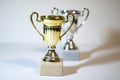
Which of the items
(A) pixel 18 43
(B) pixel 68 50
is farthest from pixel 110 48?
(A) pixel 18 43

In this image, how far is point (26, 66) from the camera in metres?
0.98

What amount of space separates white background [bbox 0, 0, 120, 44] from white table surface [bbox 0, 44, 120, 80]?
0.12 m

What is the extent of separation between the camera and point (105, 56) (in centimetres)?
117

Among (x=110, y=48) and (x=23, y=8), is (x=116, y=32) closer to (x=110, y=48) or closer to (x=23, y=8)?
(x=110, y=48)

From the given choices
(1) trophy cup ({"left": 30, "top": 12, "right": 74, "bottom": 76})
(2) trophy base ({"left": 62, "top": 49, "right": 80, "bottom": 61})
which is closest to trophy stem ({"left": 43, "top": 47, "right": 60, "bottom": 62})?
(1) trophy cup ({"left": 30, "top": 12, "right": 74, "bottom": 76})

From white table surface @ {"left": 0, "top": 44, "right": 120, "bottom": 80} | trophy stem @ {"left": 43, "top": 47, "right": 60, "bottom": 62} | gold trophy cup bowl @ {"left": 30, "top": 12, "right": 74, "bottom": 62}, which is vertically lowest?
white table surface @ {"left": 0, "top": 44, "right": 120, "bottom": 80}

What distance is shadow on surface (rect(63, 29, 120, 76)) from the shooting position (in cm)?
97

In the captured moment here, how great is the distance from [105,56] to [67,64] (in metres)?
0.23

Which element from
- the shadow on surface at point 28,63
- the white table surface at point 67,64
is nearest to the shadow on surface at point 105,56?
the white table surface at point 67,64

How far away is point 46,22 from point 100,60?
33cm

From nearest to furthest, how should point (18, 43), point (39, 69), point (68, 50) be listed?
point (39, 69) < point (68, 50) < point (18, 43)

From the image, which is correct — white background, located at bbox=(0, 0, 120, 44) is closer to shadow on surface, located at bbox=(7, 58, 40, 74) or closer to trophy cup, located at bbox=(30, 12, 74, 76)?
shadow on surface, located at bbox=(7, 58, 40, 74)

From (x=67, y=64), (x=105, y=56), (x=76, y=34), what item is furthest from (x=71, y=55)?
(x=76, y=34)

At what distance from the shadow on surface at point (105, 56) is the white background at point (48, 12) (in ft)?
0.07
